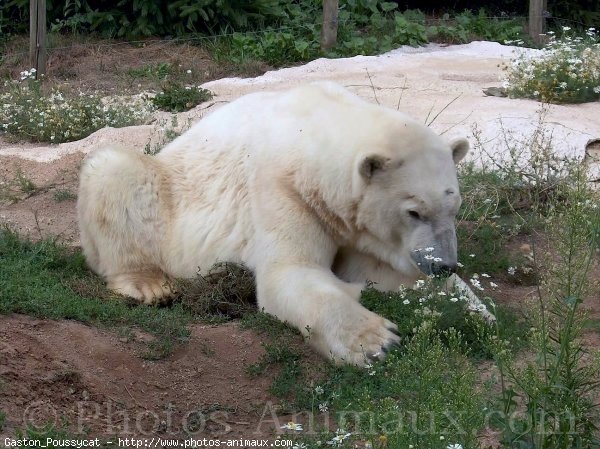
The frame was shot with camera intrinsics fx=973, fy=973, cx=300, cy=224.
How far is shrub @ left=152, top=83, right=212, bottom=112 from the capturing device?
33.4ft

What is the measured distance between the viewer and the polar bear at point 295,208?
4.97 m

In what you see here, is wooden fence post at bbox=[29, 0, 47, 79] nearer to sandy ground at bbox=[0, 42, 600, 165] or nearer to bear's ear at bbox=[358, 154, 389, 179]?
sandy ground at bbox=[0, 42, 600, 165]

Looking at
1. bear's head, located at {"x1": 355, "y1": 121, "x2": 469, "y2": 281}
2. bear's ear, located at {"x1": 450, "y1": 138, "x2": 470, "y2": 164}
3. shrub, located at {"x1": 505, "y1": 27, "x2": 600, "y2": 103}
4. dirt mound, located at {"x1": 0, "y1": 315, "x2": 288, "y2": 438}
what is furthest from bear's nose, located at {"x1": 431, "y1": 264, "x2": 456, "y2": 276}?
shrub, located at {"x1": 505, "y1": 27, "x2": 600, "y2": 103}

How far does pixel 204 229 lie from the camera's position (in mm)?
5762

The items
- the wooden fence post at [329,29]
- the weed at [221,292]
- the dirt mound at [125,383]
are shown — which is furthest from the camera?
the wooden fence post at [329,29]

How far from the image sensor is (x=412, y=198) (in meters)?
4.99

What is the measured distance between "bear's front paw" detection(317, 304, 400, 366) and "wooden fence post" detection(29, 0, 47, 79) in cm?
745

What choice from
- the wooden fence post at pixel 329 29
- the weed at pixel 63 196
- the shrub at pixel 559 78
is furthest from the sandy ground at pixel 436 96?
the weed at pixel 63 196

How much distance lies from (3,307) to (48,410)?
970 mm

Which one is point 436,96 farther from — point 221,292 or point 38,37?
point 38,37

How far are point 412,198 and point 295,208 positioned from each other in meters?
0.66

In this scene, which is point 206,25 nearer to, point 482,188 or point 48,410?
point 482,188

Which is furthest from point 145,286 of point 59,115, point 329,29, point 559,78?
point 329,29

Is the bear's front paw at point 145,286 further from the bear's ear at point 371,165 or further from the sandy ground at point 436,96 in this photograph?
the sandy ground at point 436,96
